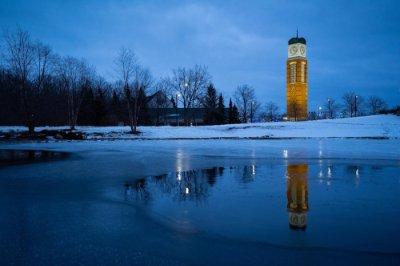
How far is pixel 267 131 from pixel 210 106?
40502 mm

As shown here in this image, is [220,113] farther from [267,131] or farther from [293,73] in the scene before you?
[293,73]

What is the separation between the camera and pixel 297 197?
31.7 feet

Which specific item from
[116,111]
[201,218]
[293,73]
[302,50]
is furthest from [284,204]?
[302,50]

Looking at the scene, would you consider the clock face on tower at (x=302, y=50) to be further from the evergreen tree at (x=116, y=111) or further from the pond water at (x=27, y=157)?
the pond water at (x=27, y=157)

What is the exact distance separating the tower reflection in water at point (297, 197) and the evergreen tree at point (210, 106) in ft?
245

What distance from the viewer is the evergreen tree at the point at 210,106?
297 feet

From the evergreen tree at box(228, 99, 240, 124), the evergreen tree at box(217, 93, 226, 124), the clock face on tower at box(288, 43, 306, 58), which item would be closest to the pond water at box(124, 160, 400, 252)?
the evergreen tree at box(217, 93, 226, 124)

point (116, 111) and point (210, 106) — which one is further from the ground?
point (210, 106)

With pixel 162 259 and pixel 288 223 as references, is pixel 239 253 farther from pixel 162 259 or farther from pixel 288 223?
pixel 288 223

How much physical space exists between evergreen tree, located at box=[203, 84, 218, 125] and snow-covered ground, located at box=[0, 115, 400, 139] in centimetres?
3065

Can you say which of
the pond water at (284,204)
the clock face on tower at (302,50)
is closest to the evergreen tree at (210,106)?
the clock face on tower at (302,50)

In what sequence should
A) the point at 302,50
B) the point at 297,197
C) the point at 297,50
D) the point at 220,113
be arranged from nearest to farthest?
1. the point at 297,197
2. the point at 220,113
3. the point at 297,50
4. the point at 302,50

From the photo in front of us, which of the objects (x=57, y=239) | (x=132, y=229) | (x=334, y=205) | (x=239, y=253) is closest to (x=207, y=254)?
(x=239, y=253)

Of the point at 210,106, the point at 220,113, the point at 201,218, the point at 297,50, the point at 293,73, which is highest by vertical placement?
the point at 297,50
